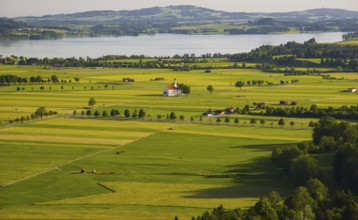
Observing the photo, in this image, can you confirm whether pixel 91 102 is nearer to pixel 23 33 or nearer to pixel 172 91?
pixel 172 91

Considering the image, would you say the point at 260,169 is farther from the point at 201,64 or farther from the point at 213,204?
the point at 201,64

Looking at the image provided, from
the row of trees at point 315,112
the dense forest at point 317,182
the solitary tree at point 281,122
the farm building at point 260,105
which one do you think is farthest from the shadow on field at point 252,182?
the farm building at point 260,105

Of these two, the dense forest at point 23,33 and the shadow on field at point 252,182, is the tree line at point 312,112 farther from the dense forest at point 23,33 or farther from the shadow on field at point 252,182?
the dense forest at point 23,33

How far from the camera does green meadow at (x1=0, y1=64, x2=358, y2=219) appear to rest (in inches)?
995

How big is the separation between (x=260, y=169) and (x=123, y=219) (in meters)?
8.67

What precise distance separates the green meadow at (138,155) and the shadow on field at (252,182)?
4 centimetres

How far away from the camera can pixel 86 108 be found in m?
48.8

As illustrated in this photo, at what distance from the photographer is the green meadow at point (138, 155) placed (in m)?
25.3

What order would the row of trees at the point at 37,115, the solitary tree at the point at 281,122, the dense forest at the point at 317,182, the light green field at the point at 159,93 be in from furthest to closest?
the light green field at the point at 159,93
the row of trees at the point at 37,115
the solitary tree at the point at 281,122
the dense forest at the point at 317,182

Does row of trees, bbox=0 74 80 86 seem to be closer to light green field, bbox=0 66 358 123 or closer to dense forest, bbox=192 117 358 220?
light green field, bbox=0 66 358 123

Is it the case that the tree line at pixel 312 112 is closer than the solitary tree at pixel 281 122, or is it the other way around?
the solitary tree at pixel 281 122

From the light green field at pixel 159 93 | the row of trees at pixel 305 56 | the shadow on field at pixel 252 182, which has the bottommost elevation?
the shadow on field at pixel 252 182

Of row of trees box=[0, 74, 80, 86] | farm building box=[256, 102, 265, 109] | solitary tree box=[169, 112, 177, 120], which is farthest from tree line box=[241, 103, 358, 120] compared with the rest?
row of trees box=[0, 74, 80, 86]

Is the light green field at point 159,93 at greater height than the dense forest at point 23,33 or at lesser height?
lesser
